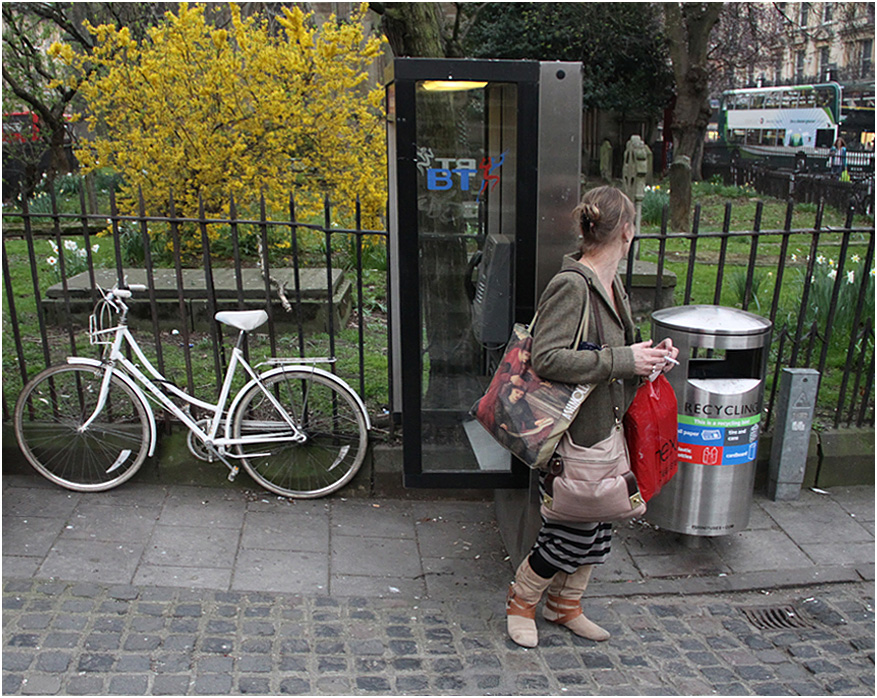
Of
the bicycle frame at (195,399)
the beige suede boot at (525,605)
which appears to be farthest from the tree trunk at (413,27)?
the beige suede boot at (525,605)

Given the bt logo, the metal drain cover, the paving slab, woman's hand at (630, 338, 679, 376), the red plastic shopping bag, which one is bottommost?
the metal drain cover

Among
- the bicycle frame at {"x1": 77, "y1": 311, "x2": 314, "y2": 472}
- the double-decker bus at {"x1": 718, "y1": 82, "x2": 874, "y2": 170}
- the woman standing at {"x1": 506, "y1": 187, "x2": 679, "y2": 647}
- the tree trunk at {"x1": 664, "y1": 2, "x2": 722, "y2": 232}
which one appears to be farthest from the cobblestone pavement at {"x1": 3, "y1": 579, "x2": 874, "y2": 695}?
the double-decker bus at {"x1": 718, "y1": 82, "x2": 874, "y2": 170}

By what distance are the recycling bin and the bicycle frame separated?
188 centimetres

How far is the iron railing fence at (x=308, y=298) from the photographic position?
4035 mm

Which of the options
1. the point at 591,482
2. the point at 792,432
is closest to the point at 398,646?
the point at 591,482

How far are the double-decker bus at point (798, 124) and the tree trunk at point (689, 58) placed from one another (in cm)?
744

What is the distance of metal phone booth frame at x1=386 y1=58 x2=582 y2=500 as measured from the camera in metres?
3.11

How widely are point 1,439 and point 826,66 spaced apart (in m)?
39.4

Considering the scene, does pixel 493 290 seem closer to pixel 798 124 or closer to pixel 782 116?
pixel 798 124

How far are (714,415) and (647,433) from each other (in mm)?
739

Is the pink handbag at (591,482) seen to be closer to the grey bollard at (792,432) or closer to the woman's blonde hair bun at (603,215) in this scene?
the woman's blonde hair bun at (603,215)

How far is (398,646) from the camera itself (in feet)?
10.2

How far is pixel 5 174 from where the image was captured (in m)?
13.5

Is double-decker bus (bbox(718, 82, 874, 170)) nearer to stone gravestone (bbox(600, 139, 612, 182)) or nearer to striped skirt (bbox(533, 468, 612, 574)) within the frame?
stone gravestone (bbox(600, 139, 612, 182))
